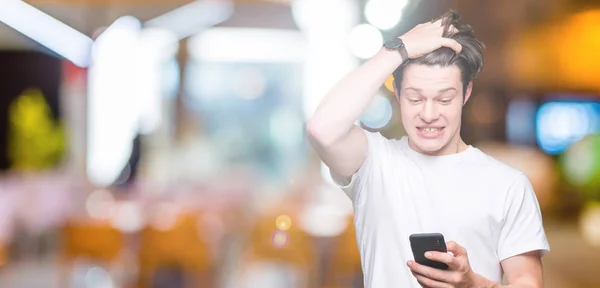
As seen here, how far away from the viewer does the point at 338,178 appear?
7.64 ft

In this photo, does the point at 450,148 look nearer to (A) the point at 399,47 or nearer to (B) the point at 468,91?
(B) the point at 468,91

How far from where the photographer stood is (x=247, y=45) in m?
7.78

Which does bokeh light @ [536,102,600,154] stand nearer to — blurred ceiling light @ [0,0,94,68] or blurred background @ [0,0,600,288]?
blurred background @ [0,0,600,288]

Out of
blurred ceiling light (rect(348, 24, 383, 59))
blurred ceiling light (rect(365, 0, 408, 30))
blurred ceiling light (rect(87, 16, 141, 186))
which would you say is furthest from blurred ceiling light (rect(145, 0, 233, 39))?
blurred ceiling light (rect(365, 0, 408, 30))

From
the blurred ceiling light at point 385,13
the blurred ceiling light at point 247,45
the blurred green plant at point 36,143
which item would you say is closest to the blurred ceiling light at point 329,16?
the blurred ceiling light at point 385,13

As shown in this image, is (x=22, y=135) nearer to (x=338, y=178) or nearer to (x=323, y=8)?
(x=323, y=8)

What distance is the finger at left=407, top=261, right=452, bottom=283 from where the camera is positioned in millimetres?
2100

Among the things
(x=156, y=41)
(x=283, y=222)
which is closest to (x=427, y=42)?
(x=283, y=222)

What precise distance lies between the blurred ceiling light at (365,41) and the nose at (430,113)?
570 mm

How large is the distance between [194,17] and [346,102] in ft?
19.2

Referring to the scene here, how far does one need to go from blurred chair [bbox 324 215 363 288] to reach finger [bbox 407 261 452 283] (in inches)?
116

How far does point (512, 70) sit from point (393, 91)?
27.2ft

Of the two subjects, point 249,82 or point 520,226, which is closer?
point 520,226

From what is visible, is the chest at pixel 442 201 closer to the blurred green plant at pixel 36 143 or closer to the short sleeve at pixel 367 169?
the short sleeve at pixel 367 169
